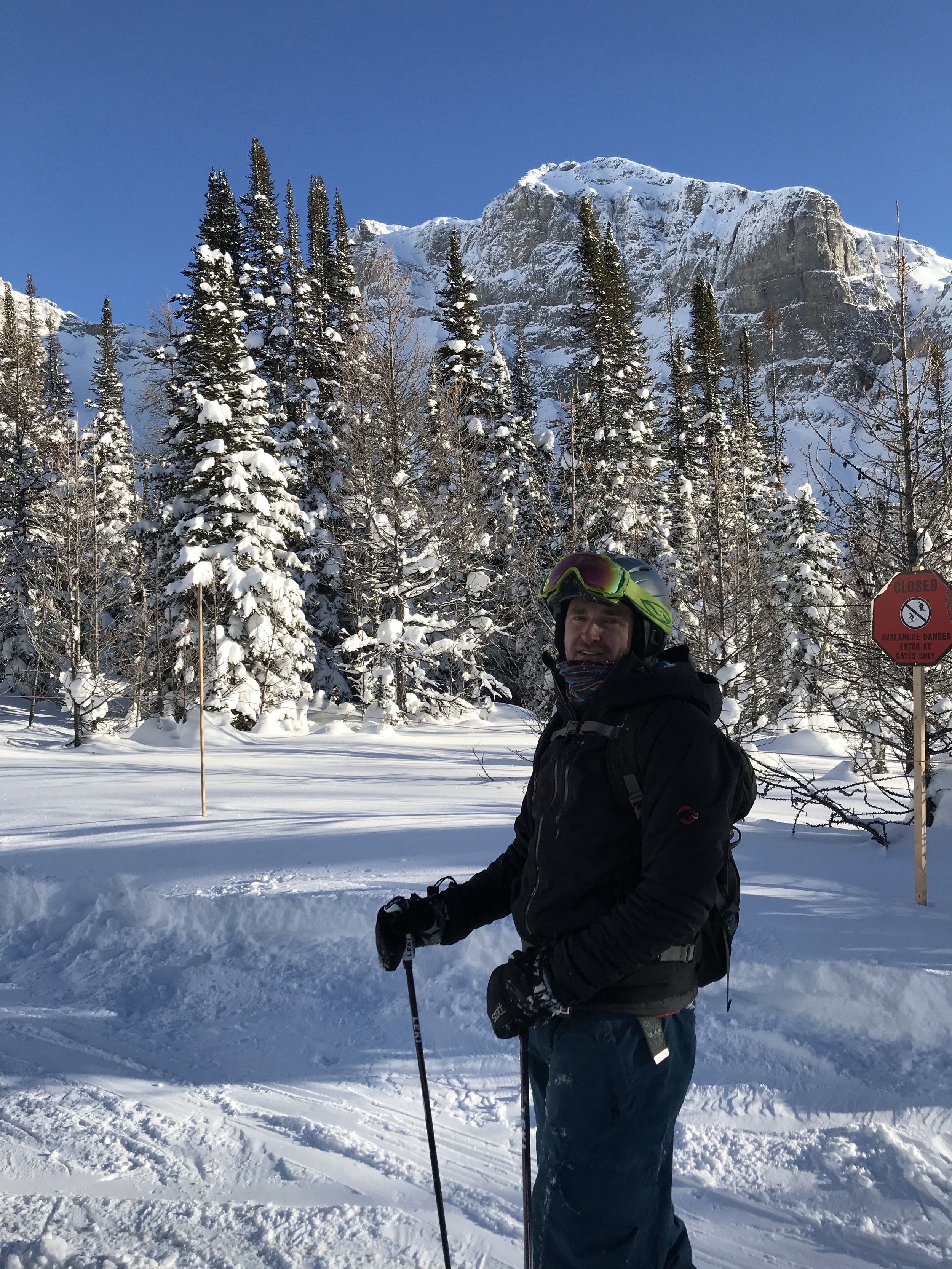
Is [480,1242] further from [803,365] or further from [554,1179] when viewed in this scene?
[803,365]

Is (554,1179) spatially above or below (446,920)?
below

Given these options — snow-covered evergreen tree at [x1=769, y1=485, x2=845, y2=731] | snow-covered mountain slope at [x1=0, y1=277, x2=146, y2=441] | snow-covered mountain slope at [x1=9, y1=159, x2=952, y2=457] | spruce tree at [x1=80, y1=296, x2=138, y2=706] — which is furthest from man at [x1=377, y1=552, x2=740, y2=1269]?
snow-covered mountain slope at [x1=0, y1=277, x2=146, y2=441]

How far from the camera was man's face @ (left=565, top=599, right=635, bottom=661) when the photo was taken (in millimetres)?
2225

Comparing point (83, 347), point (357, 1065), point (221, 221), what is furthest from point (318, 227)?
point (83, 347)

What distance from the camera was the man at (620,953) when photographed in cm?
175

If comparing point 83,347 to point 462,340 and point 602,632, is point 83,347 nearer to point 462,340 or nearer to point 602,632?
point 462,340

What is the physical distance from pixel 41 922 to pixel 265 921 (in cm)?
177

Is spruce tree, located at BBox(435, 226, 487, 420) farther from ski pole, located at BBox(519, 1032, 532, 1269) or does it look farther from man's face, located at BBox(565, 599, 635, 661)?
ski pole, located at BBox(519, 1032, 532, 1269)

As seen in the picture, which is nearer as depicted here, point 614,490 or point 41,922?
point 41,922

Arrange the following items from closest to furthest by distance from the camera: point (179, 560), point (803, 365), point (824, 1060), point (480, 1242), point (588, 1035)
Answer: point (588, 1035) → point (480, 1242) → point (824, 1060) → point (179, 560) → point (803, 365)

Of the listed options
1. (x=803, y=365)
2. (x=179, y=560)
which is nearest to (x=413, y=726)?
(x=179, y=560)

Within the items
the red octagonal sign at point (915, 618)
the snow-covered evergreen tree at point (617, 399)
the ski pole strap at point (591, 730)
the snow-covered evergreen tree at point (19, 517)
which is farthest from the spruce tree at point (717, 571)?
the snow-covered evergreen tree at point (19, 517)

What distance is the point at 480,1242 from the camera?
274 cm

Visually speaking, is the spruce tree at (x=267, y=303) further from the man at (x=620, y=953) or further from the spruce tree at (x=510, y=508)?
the man at (x=620, y=953)
